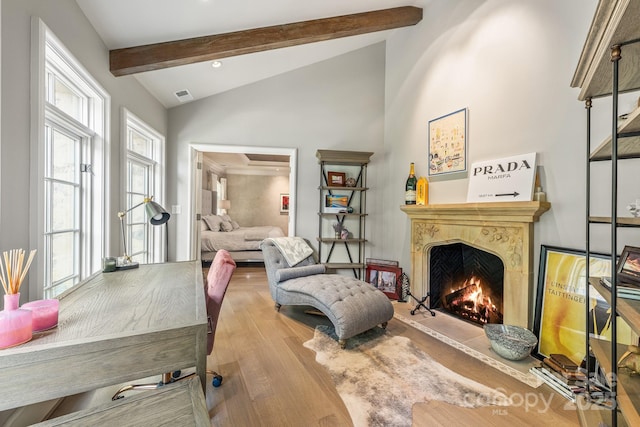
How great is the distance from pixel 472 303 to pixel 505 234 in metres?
1.00

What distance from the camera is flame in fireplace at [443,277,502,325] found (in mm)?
2717

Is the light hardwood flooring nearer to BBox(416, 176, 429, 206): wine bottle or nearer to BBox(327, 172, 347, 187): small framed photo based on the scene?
BBox(416, 176, 429, 206): wine bottle

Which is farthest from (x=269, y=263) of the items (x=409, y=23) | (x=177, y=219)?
(x=409, y=23)

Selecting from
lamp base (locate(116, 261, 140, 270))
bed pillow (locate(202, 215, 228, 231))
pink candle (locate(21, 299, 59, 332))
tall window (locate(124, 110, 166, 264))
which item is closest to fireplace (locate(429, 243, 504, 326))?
lamp base (locate(116, 261, 140, 270))

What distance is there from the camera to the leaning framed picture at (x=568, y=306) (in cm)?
171

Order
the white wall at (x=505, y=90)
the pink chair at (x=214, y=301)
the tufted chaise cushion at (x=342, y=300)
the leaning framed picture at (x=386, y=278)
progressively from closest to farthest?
1. the pink chair at (x=214, y=301)
2. the white wall at (x=505, y=90)
3. the tufted chaise cushion at (x=342, y=300)
4. the leaning framed picture at (x=386, y=278)

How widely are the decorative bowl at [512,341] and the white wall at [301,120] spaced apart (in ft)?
8.00

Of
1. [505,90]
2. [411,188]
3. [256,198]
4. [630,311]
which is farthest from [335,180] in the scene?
[256,198]

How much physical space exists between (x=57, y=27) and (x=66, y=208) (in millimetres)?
1154

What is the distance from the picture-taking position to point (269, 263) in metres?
3.19

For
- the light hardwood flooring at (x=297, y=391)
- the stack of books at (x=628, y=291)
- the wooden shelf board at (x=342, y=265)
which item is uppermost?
the stack of books at (x=628, y=291)

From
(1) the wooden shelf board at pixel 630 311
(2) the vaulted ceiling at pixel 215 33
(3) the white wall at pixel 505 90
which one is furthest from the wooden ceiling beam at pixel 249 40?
(1) the wooden shelf board at pixel 630 311

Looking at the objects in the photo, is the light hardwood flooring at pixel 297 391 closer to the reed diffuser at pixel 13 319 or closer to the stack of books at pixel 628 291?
the stack of books at pixel 628 291

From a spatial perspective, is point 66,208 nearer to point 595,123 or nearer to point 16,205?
point 16,205
